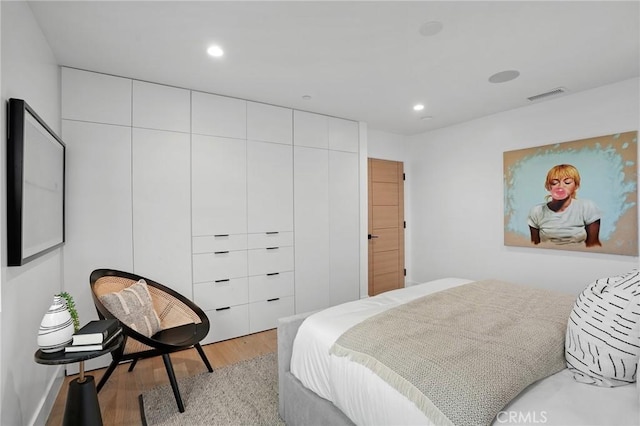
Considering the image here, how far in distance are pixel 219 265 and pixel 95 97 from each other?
6.02 ft

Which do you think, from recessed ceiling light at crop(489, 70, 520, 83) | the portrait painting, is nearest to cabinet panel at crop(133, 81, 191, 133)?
recessed ceiling light at crop(489, 70, 520, 83)

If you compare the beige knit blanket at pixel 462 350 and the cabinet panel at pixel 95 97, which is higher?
the cabinet panel at pixel 95 97

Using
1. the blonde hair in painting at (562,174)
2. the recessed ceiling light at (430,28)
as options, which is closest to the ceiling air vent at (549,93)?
the blonde hair in painting at (562,174)

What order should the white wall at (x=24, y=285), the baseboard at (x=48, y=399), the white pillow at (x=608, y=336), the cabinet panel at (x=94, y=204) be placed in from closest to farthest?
the white pillow at (x=608, y=336) → the white wall at (x=24, y=285) → the baseboard at (x=48, y=399) → the cabinet panel at (x=94, y=204)

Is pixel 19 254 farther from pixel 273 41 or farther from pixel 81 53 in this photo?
pixel 273 41

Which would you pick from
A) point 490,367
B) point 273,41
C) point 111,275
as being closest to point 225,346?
point 111,275

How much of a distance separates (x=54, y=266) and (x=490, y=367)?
2.88 m

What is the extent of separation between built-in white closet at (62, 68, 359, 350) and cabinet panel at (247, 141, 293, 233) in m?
0.01

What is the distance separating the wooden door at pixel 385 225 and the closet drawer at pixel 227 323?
2055mm

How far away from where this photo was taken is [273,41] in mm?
2211

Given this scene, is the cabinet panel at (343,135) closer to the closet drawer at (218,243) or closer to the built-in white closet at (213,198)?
the built-in white closet at (213,198)

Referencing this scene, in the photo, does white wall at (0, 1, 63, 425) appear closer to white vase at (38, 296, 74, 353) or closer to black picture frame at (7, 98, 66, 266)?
black picture frame at (7, 98, 66, 266)

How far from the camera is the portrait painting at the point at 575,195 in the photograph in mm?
2895

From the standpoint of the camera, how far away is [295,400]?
175cm
